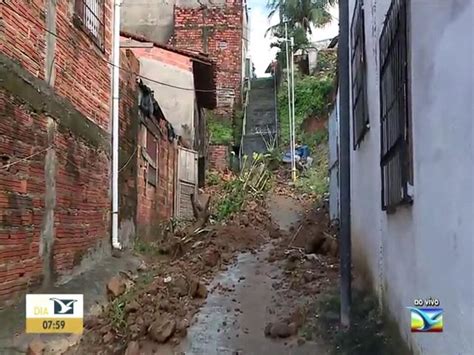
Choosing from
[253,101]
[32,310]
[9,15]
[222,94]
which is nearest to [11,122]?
[9,15]

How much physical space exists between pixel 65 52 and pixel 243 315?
405 centimetres

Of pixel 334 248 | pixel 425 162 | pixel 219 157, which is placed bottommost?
pixel 334 248

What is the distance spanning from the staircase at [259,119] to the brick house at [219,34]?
154 centimetres

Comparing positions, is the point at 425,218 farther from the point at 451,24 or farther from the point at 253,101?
the point at 253,101

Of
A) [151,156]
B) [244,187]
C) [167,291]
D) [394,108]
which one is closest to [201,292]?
[167,291]

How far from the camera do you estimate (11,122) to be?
6.16m

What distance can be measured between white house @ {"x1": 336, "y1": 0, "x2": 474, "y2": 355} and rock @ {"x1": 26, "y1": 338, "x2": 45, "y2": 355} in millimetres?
3188

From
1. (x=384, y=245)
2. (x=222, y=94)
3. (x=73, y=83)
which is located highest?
(x=222, y=94)

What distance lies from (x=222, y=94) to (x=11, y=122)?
2073 cm

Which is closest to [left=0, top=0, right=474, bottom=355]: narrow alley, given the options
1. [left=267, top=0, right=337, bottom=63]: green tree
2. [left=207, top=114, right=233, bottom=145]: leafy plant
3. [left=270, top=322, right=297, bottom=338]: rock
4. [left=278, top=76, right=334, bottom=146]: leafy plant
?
[left=270, top=322, right=297, bottom=338]: rock

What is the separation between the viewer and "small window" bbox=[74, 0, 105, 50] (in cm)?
864

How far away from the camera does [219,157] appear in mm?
24734

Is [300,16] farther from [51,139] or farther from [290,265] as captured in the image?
[51,139]

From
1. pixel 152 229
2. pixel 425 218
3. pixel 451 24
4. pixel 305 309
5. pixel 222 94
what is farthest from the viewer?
pixel 222 94
